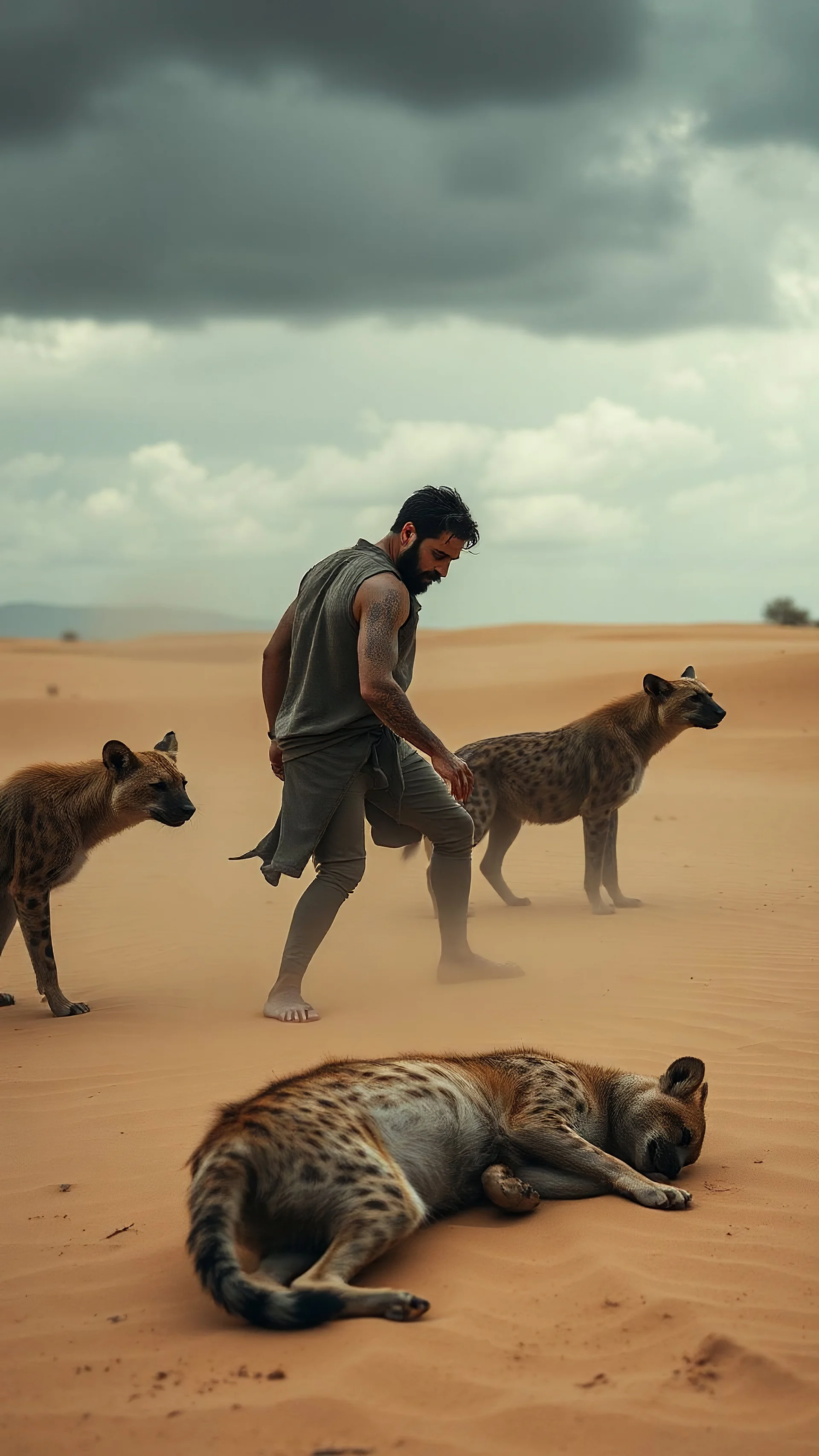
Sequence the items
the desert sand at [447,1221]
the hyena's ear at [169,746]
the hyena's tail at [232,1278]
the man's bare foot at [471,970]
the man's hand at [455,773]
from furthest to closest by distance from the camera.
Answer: the hyena's ear at [169,746], the man's bare foot at [471,970], the man's hand at [455,773], the hyena's tail at [232,1278], the desert sand at [447,1221]

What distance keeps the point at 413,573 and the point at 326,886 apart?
64.2 inches

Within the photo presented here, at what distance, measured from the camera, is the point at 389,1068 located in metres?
4.07

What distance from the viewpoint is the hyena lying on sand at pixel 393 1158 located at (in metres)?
3.17

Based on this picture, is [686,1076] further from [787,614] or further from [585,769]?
[787,614]

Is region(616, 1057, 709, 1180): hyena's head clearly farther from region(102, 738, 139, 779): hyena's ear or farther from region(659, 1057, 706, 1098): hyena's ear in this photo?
region(102, 738, 139, 779): hyena's ear

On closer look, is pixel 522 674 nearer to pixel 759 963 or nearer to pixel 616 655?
pixel 616 655

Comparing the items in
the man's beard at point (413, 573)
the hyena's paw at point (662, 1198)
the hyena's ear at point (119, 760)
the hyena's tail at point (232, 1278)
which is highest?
the man's beard at point (413, 573)

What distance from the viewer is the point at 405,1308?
3109 mm

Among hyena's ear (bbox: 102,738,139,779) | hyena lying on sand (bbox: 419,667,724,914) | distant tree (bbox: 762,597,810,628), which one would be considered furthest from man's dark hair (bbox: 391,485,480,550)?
distant tree (bbox: 762,597,810,628)

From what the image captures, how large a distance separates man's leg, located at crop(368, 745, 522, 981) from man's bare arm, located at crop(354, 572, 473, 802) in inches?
26.6

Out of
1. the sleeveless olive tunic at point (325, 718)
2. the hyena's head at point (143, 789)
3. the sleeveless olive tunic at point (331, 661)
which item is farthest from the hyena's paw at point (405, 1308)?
the hyena's head at point (143, 789)

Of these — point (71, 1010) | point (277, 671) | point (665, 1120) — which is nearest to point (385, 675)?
point (277, 671)

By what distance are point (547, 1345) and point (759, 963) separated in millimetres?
4944

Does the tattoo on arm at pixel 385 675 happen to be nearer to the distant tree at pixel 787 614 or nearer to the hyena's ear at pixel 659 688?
the hyena's ear at pixel 659 688
